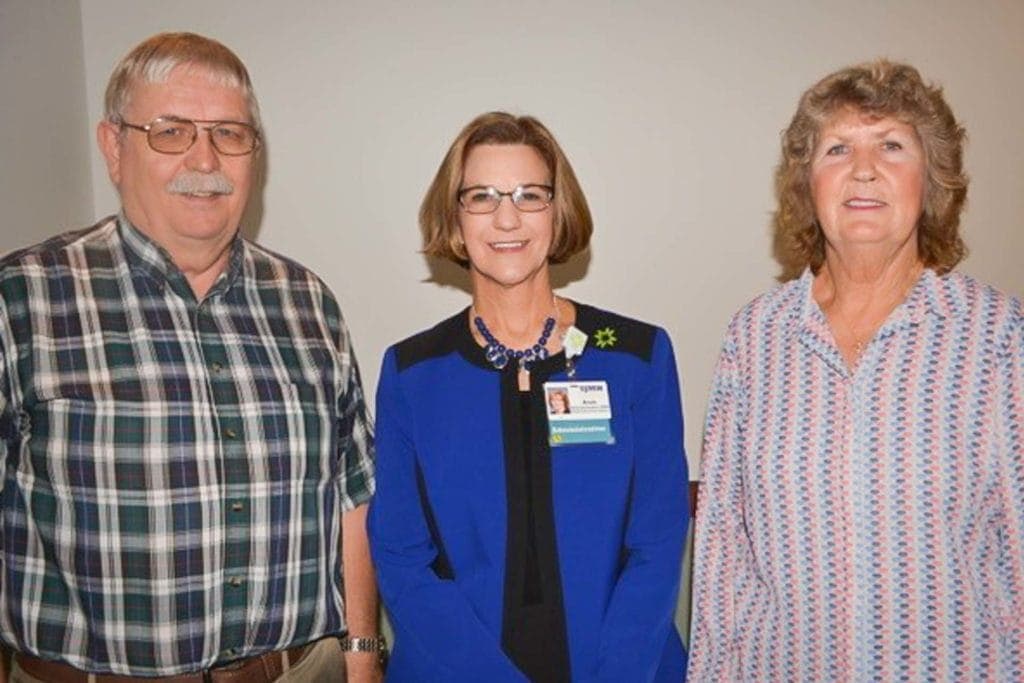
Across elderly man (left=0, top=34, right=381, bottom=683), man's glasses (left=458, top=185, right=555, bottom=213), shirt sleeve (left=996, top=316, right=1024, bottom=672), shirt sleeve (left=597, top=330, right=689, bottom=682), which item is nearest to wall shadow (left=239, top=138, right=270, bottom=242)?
elderly man (left=0, top=34, right=381, bottom=683)

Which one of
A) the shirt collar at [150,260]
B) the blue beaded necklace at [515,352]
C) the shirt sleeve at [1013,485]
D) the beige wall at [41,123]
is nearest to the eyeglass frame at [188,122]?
the shirt collar at [150,260]

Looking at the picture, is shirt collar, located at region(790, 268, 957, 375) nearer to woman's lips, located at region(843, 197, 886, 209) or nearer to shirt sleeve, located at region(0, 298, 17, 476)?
woman's lips, located at region(843, 197, 886, 209)

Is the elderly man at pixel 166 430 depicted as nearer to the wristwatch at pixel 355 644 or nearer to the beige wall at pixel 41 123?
the wristwatch at pixel 355 644

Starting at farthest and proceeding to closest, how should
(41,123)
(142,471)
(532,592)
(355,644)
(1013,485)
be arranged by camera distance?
1. (41,123)
2. (355,644)
3. (532,592)
4. (142,471)
5. (1013,485)

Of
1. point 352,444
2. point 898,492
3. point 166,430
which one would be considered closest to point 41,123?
point 166,430

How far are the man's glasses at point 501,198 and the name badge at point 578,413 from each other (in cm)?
40

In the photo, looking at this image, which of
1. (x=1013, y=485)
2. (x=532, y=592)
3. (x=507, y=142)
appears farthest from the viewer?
(x=507, y=142)

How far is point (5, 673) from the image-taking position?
6.24 ft

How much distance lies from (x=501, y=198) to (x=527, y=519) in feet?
2.28

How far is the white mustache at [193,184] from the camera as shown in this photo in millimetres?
1870

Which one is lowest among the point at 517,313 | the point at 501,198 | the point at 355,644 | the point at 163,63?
the point at 355,644

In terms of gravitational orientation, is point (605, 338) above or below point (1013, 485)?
above

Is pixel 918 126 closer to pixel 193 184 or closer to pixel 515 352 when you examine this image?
pixel 515 352

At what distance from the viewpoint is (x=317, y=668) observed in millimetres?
2020
